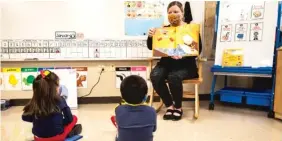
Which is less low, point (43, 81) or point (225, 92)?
point (43, 81)

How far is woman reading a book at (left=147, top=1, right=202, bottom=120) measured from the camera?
2090mm

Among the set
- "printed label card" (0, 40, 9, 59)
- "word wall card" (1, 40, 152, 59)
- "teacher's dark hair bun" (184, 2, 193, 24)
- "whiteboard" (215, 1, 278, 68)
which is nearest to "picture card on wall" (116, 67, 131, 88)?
"word wall card" (1, 40, 152, 59)

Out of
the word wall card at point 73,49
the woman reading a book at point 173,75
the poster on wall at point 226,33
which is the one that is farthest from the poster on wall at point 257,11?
the word wall card at point 73,49

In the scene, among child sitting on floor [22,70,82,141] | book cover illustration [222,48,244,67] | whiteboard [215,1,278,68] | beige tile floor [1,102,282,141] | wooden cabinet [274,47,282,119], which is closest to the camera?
child sitting on floor [22,70,82,141]

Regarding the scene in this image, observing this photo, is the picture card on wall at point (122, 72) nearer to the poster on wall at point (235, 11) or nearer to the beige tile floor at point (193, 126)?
A: the beige tile floor at point (193, 126)

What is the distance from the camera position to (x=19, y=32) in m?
2.54

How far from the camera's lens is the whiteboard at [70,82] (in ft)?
8.25

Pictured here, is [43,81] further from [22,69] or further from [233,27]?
[233,27]

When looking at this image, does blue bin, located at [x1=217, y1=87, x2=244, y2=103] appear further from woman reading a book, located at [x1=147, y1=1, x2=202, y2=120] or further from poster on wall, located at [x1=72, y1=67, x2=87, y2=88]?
poster on wall, located at [x1=72, y1=67, x2=87, y2=88]

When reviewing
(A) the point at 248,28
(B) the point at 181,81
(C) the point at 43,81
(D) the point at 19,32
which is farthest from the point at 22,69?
(A) the point at 248,28

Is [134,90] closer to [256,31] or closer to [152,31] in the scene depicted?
[152,31]

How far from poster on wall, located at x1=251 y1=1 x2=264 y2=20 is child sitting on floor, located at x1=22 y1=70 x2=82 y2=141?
188 centimetres

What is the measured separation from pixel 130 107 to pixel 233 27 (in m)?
1.68

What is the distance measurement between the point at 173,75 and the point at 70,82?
1.12 metres
